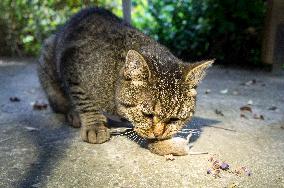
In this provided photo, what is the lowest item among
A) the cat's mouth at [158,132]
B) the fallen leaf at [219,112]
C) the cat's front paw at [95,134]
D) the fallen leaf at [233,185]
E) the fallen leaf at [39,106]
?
the fallen leaf at [233,185]

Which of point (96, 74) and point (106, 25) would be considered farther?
point (106, 25)

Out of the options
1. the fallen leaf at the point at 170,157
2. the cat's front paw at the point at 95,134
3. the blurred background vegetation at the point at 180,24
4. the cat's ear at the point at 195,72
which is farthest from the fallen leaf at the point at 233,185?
the blurred background vegetation at the point at 180,24

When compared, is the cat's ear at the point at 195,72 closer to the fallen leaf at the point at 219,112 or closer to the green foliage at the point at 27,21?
the fallen leaf at the point at 219,112

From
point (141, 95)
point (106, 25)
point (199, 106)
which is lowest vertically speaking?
point (199, 106)

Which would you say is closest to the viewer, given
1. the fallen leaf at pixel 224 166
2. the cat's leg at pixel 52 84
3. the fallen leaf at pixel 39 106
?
the fallen leaf at pixel 224 166

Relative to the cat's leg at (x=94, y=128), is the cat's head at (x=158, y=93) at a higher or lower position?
higher

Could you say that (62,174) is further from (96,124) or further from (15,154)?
(96,124)

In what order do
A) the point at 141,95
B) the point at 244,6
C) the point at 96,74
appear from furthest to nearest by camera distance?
1. the point at 244,6
2. the point at 96,74
3. the point at 141,95

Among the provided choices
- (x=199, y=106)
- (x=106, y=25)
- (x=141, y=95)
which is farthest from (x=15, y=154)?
(x=199, y=106)

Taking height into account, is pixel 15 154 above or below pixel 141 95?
below
